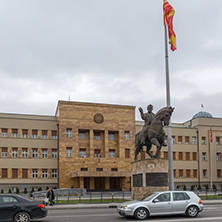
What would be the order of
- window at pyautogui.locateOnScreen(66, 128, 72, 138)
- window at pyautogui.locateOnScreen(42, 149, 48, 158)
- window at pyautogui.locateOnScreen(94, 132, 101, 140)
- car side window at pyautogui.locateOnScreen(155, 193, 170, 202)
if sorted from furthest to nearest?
window at pyautogui.locateOnScreen(94, 132, 101, 140) < window at pyautogui.locateOnScreen(66, 128, 72, 138) < window at pyautogui.locateOnScreen(42, 149, 48, 158) < car side window at pyautogui.locateOnScreen(155, 193, 170, 202)

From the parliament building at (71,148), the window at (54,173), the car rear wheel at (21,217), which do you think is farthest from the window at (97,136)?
the car rear wheel at (21,217)

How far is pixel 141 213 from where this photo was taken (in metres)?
16.2

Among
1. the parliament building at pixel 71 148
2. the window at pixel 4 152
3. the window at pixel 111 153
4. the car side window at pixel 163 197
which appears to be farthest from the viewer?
the window at pixel 111 153

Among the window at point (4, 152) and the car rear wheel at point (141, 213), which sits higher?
the window at point (4, 152)

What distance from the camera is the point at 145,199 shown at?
16969 mm

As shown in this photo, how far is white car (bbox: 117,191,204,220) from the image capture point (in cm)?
1620

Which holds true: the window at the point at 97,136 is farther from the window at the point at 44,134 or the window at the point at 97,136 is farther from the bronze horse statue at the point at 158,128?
the bronze horse statue at the point at 158,128

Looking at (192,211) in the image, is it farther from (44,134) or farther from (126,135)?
(126,135)

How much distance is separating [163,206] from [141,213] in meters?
1.16

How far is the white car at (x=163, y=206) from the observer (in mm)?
16203

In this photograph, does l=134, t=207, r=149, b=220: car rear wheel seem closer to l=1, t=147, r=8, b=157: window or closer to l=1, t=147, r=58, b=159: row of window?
l=1, t=147, r=58, b=159: row of window

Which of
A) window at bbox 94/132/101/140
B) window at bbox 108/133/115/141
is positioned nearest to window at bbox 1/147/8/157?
window at bbox 94/132/101/140

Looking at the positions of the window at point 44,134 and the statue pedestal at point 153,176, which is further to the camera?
the window at point 44,134

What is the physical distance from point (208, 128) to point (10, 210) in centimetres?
5377
